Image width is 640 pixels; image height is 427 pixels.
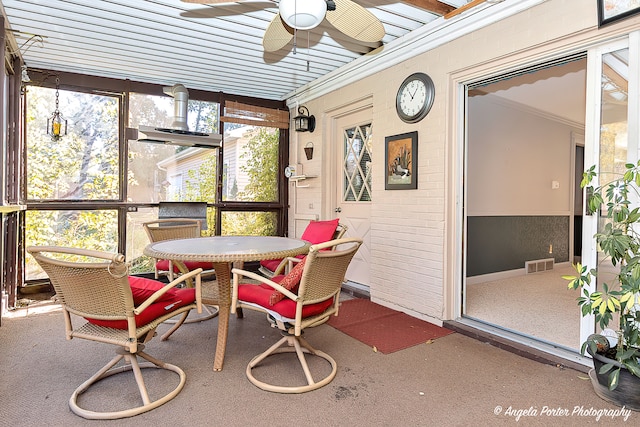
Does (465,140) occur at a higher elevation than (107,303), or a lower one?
higher

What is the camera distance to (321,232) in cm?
348

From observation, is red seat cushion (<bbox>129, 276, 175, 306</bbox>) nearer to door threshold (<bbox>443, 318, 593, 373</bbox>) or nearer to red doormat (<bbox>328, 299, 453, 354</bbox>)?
red doormat (<bbox>328, 299, 453, 354</bbox>)

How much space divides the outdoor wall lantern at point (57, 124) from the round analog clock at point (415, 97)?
370cm

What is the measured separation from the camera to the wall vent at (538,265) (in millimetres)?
5172

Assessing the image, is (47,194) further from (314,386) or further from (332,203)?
(314,386)

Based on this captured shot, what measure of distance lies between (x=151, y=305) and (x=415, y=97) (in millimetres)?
2820

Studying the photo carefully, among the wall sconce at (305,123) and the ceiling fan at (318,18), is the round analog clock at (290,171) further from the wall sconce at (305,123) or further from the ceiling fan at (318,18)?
the ceiling fan at (318,18)

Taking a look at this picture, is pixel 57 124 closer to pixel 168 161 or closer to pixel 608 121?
pixel 168 161

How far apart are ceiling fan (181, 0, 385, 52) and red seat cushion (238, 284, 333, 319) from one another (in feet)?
5.29

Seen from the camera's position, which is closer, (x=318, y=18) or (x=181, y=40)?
(x=318, y=18)

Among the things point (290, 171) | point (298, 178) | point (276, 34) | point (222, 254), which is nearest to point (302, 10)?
point (276, 34)

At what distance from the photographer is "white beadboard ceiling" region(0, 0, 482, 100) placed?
2.97 m

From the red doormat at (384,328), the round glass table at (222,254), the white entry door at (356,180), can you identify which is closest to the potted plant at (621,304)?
the red doormat at (384,328)

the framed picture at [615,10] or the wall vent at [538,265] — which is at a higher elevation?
the framed picture at [615,10]
